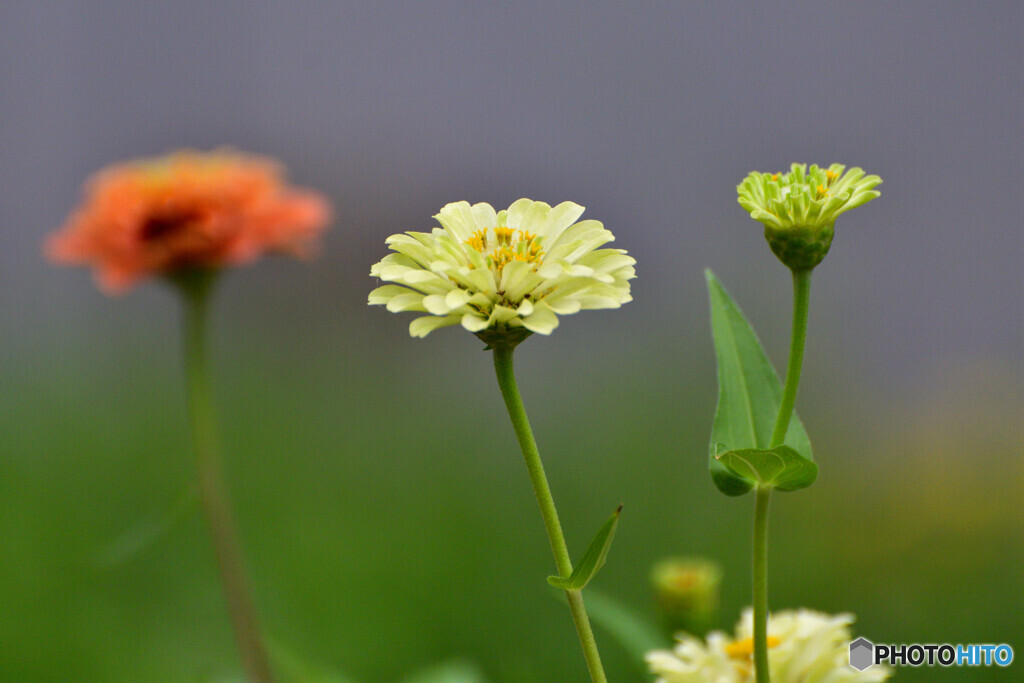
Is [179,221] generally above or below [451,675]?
above

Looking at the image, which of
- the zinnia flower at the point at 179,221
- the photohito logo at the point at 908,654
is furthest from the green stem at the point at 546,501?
the zinnia flower at the point at 179,221

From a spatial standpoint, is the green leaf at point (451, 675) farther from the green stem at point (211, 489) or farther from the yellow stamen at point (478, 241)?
the yellow stamen at point (478, 241)

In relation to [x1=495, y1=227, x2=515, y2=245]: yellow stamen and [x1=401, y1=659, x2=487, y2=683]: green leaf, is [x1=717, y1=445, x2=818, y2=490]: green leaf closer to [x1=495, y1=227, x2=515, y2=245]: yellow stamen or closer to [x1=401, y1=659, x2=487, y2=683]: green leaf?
[x1=495, y1=227, x2=515, y2=245]: yellow stamen

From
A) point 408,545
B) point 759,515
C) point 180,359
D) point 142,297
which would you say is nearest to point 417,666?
point 408,545

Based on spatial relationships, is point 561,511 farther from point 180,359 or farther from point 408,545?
point 180,359

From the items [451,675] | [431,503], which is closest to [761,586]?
[451,675]

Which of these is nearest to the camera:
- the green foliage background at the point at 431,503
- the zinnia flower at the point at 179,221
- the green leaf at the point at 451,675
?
the green leaf at the point at 451,675

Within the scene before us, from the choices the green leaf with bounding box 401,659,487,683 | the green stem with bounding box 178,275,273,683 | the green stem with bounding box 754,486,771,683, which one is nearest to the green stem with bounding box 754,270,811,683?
the green stem with bounding box 754,486,771,683

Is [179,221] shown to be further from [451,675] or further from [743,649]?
[743,649]
